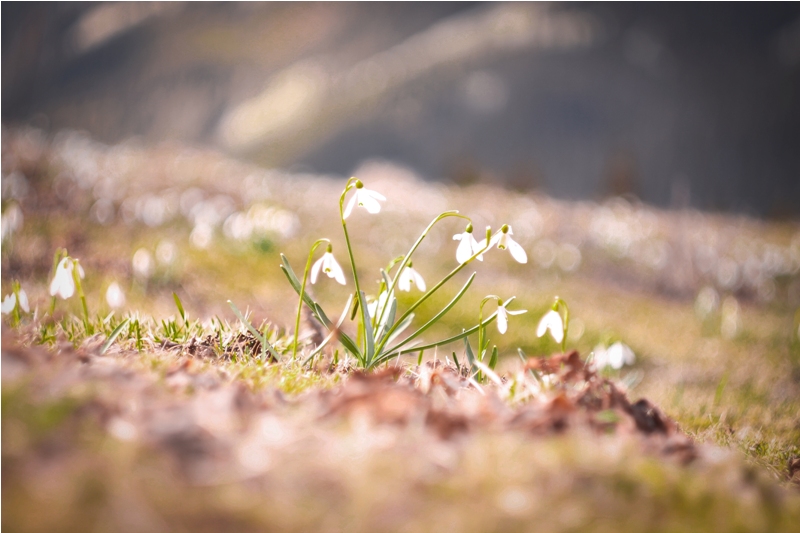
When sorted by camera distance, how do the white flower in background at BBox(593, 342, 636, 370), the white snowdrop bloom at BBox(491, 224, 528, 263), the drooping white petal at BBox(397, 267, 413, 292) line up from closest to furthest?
the white snowdrop bloom at BBox(491, 224, 528, 263) < the drooping white petal at BBox(397, 267, 413, 292) < the white flower in background at BBox(593, 342, 636, 370)

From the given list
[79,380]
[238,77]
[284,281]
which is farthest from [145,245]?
[238,77]

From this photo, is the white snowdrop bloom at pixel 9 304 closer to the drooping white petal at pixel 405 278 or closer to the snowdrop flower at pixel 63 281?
the snowdrop flower at pixel 63 281

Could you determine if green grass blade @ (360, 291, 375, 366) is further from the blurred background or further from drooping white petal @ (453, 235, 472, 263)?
the blurred background

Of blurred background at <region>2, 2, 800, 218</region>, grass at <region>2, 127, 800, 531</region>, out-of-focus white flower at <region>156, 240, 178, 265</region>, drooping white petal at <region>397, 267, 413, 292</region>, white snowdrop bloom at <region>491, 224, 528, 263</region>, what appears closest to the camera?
grass at <region>2, 127, 800, 531</region>

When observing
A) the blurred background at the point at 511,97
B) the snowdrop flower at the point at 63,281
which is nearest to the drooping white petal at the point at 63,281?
the snowdrop flower at the point at 63,281

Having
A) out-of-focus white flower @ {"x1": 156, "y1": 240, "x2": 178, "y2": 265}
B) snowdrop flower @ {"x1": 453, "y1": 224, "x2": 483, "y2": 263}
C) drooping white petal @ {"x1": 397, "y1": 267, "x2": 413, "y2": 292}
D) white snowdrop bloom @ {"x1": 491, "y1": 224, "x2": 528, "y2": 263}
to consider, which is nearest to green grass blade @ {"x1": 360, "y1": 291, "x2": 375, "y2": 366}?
drooping white petal @ {"x1": 397, "y1": 267, "x2": 413, "y2": 292}

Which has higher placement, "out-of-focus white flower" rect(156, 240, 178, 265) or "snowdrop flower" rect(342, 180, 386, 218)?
"snowdrop flower" rect(342, 180, 386, 218)

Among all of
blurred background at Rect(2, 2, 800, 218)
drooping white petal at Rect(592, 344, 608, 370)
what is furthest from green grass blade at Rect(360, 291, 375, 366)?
blurred background at Rect(2, 2, 800, 218)

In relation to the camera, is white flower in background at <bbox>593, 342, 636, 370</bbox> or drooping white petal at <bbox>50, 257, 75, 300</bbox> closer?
drooping white petal at <bbox>50, 257, 75, 300</bbox>

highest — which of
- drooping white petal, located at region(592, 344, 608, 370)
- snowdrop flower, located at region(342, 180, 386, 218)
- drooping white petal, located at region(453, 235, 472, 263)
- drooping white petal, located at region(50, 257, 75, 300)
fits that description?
snowdrop flower, located at region(342, 180, 386, 218)
